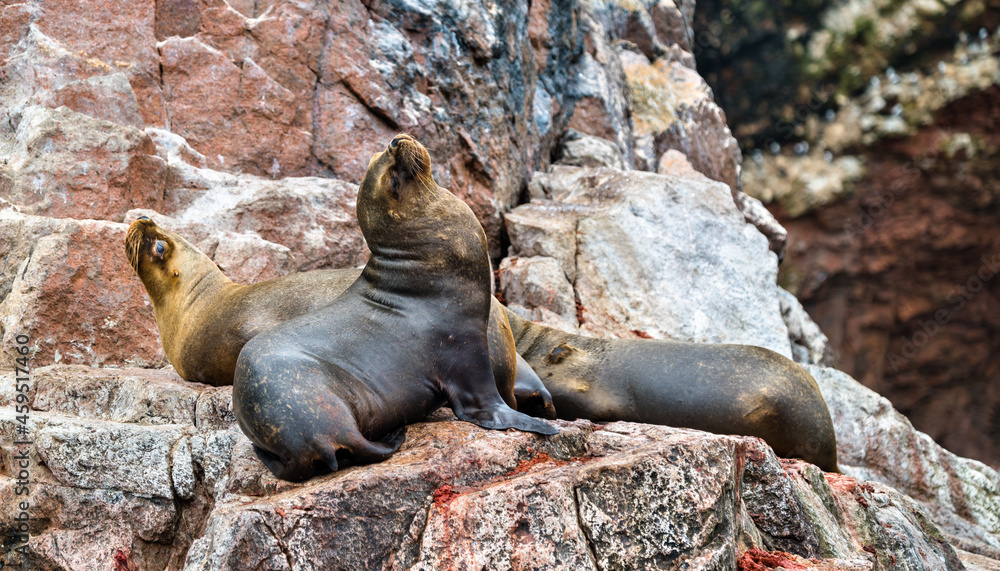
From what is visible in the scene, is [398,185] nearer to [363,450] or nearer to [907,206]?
[363,450]

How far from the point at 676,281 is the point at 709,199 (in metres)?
1.22

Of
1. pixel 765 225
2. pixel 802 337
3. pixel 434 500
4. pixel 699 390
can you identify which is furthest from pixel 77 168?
pixel 765 225

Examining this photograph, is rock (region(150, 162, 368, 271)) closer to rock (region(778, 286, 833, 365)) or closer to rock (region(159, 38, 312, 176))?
rock (region(159, 38, 312, 176))

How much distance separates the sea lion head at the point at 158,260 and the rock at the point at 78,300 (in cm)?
20

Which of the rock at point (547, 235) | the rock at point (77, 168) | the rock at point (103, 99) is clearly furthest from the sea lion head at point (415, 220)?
the rock at point (547, 235)

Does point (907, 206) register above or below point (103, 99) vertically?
below

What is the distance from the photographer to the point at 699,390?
4930 millimetres

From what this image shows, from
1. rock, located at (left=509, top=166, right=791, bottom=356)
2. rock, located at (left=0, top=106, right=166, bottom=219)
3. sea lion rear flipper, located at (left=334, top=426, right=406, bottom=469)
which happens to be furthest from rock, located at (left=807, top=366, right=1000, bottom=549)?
rock, located at (left=0, top=106, right=166, bottom=219)

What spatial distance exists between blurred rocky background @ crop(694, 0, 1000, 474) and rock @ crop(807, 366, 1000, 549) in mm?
10155

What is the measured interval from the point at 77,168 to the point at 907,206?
50.7 ft

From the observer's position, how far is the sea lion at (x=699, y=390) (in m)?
4.81

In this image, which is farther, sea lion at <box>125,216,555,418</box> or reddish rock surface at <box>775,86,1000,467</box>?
reddish rock surface at <box>775,86,1000,467</box>

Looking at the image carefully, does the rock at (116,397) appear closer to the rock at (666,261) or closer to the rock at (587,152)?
the rock at (666,261)

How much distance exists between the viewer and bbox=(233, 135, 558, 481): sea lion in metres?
3.12
